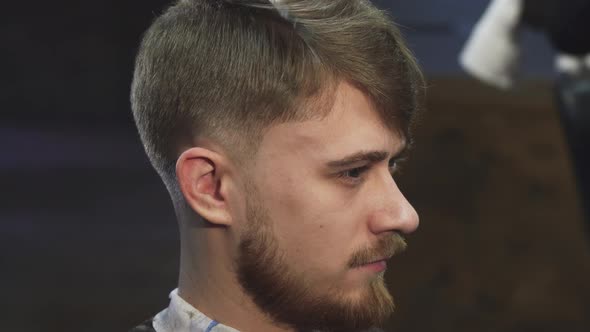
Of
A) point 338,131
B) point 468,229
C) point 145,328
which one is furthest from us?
point 468,229

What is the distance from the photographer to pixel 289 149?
5.26 feet

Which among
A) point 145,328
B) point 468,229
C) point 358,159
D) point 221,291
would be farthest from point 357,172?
point 468,229


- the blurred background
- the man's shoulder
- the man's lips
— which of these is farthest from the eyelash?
the blurred background

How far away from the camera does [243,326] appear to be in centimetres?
167

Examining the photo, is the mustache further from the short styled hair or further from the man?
Result: the short styled hair

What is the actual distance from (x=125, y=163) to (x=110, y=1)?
833 millimetres

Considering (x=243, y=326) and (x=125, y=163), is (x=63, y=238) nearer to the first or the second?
(x=125, y=163)

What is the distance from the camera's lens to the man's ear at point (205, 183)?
1.63 m

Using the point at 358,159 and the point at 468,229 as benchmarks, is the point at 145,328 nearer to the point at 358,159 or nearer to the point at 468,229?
the point at 358,159

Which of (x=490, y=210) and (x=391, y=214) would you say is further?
(x=490, y=210)

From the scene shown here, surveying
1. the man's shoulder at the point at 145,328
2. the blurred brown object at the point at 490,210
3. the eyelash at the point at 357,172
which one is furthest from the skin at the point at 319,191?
the blurred brown object at the point at 490,210

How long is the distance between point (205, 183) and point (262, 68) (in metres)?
0.18

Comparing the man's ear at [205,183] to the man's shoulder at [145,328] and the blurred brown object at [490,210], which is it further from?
the blurred brown object at [490,210]

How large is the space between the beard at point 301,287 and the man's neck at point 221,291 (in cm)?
2
